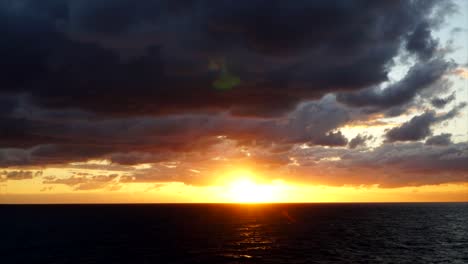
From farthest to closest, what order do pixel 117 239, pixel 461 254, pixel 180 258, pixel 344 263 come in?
pixel 117 239
pixel 461 254
pixel 180 258
pixel 344 263

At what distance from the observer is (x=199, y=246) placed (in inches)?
4045

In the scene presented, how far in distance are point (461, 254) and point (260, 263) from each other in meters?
46.2

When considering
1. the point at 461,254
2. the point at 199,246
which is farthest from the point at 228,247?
the point at 461,254

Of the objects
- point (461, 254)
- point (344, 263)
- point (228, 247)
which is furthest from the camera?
point (228, 247)

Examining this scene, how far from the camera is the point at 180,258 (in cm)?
8294

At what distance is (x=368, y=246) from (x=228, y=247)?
3472cm

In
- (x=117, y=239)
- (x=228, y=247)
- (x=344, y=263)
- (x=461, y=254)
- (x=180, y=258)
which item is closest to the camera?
(x=344, y=263)

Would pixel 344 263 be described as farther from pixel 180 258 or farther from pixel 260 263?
pixel 180 258

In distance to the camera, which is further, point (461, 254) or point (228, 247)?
point (228, 247)

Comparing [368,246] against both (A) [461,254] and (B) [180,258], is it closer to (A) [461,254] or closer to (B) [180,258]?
(A) [461,254]

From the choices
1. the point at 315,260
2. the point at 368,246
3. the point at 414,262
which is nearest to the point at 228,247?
A: the point at 315,260

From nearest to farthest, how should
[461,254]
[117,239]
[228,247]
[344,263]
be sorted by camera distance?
[344,263]
[461,254]
[228,247]
[117,239]

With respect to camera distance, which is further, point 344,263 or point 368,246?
point 368,246

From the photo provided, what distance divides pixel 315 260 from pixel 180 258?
1061 inches
